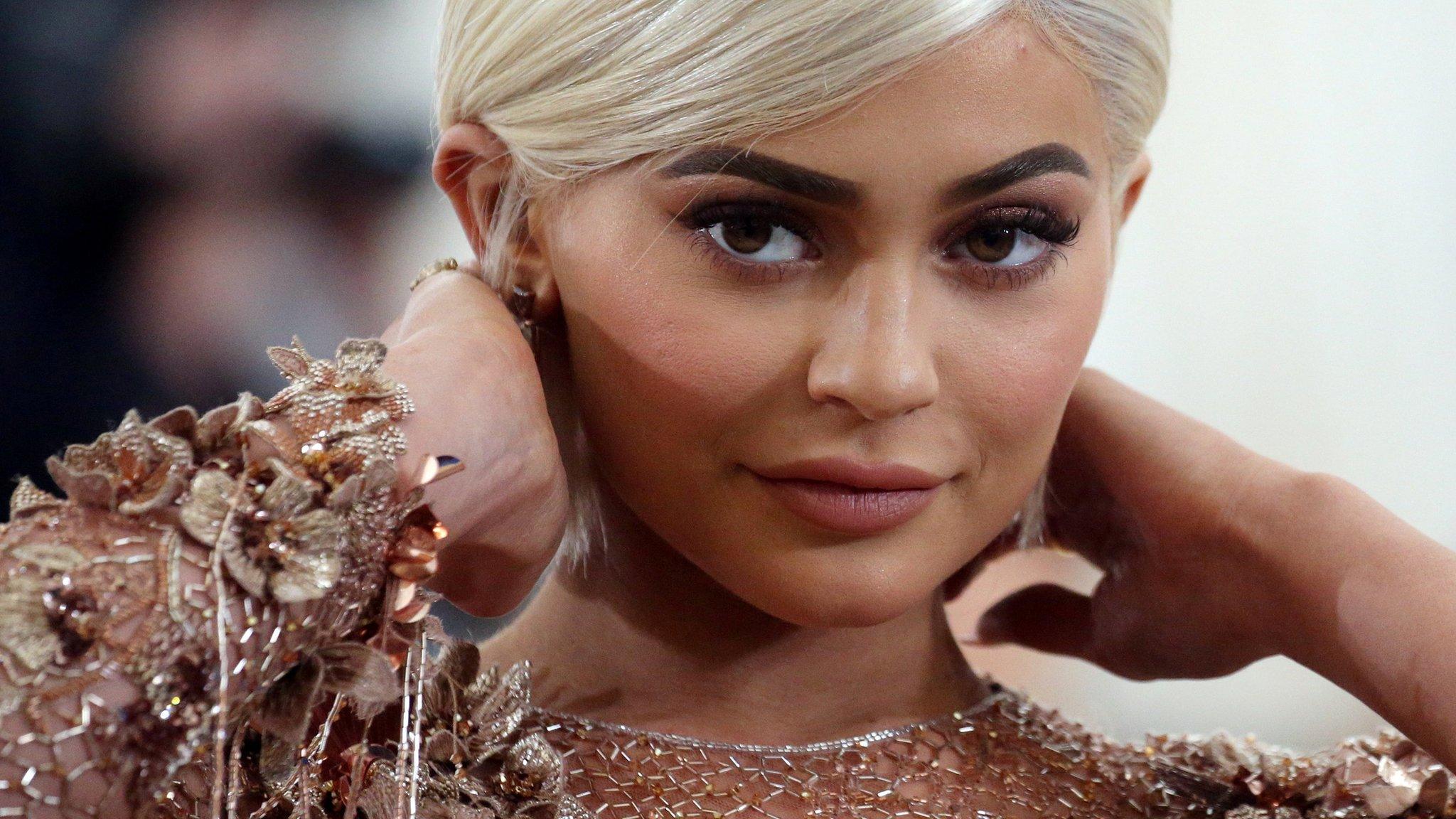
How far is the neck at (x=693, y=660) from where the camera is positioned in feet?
4.43

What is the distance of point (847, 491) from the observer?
1.20m

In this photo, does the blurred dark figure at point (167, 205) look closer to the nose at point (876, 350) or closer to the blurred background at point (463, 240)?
the blurred background at point (463, 240)

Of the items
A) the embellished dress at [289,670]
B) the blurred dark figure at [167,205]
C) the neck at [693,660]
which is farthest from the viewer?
the blurred dark figure at [167,205]

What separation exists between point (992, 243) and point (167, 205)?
1315 millimetres

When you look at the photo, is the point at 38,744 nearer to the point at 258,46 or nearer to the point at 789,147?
the point at 789,147

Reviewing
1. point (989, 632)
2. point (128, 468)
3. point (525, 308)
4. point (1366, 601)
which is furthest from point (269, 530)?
point (989, 632)

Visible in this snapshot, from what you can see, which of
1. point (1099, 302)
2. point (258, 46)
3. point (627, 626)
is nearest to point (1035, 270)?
point (1099, 302)

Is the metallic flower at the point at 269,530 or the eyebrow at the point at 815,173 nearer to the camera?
the metallic flower at the point at 269,530

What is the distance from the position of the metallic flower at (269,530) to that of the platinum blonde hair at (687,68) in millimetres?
435

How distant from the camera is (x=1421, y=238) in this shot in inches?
121

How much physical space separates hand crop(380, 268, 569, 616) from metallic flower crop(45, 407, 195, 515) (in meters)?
0.14

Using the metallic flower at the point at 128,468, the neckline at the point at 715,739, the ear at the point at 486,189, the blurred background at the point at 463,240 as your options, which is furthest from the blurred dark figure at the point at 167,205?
the metallic flower at the point at 128,468

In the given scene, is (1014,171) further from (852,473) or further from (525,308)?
(525,308)

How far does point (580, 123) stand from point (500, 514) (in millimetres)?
335
